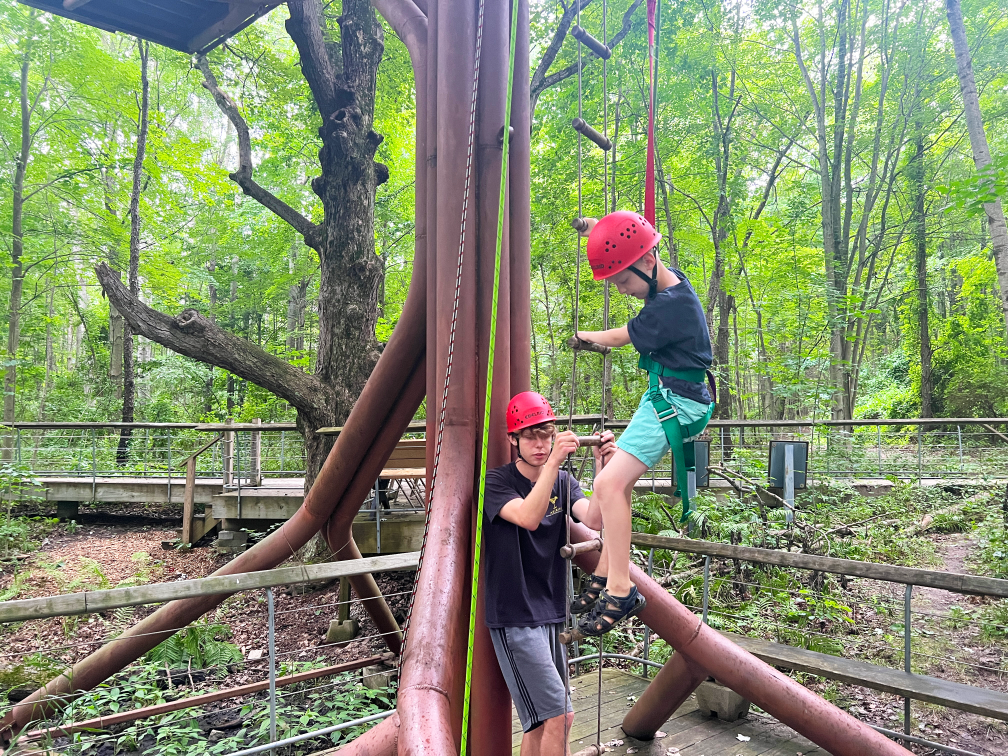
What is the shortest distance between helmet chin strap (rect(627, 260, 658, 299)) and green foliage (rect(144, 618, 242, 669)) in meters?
5.71

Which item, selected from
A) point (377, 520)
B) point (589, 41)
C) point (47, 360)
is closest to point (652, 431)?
point (589, 41)

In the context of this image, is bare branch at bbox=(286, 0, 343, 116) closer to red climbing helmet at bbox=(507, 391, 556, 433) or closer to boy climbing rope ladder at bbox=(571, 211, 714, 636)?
red climbing helmet at bbox=(507, 391, 556, 433)

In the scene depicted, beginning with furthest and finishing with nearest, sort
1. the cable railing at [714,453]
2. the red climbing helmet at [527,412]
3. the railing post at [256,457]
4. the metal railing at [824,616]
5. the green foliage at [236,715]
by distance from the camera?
the railing post at [256,457]
the cable railing at [714,453]
the metal railing at [824,616]
the green foliage at [236,715]
the red climbing helmet at [527,412]

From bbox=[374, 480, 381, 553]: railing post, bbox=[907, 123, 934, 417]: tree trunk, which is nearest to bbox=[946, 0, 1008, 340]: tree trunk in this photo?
bbox=[374, 480, 381, 553]: railing post

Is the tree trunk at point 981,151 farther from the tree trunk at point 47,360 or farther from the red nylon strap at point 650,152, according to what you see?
the tree trunk at point 47,360

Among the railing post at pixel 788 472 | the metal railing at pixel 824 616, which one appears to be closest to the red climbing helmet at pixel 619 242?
the metal railing at pixel 824 616

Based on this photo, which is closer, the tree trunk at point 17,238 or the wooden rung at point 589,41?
the wooden rung at point 589,41

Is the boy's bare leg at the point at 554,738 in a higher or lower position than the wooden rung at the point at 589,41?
lower

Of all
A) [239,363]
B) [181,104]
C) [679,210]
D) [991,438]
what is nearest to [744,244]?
[679,210]

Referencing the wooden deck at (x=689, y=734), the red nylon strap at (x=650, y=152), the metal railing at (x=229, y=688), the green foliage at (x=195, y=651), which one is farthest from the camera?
the green foliage at (x=195, y=651)

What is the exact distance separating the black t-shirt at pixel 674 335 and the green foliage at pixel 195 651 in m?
5.62

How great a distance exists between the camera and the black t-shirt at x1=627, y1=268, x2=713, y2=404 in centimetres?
219

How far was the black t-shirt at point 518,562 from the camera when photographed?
241 centimetres

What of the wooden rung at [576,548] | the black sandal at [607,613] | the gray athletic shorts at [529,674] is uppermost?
the wooden rung at [576,548]
